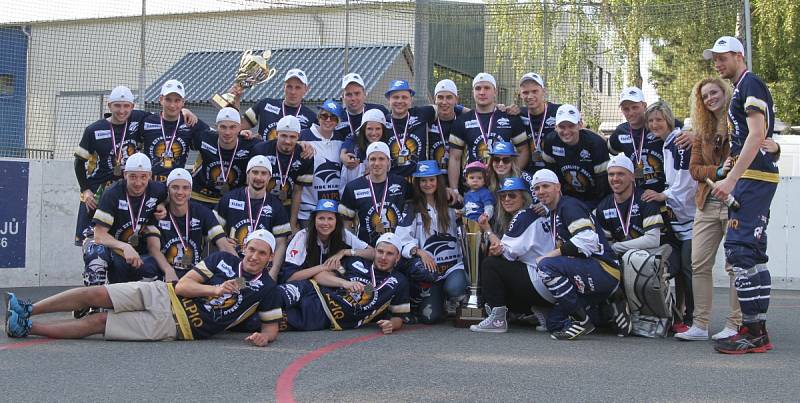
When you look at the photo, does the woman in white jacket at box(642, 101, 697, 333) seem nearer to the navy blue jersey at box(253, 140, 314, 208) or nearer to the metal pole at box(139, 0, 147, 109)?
the navy blue jersey at box(253, 140, 314, 208)

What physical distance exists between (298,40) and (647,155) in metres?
6.51

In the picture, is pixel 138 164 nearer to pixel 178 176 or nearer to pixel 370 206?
pixel 178 176

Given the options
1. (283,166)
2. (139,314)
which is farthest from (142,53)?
(139,314)

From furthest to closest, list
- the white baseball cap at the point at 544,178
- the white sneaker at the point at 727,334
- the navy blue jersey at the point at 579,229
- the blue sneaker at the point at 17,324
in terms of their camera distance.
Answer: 1. the white baseball cap at the point at 544,178
2. the navy blue jersey at the point at 579,229
3. the white sneaker at the point at 727,334
4. the blue sneaker at the point at 17,324

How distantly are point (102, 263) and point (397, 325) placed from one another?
2.51 meters

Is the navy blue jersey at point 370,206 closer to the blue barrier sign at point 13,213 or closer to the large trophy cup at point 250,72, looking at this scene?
the large trophy cup at point 250,72

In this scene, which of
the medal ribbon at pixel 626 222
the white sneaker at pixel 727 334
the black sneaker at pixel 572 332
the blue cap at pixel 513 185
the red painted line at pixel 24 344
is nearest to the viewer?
the red painted line at pixel 24 344

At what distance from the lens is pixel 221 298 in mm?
6871

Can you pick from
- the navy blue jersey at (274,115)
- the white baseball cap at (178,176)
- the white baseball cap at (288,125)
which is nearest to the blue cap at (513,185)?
the white baseball cap at (288,125)

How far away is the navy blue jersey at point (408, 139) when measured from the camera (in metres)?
8.71

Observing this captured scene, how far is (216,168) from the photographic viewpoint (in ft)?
28.3

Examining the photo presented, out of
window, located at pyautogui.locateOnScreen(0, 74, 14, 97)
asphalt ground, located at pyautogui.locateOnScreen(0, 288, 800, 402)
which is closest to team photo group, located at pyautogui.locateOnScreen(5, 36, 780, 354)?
asphalt ground, located at pyautogui.locateOnScreen(0, 288, 800, 402)

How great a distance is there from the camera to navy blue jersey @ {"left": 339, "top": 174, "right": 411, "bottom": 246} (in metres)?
8.27

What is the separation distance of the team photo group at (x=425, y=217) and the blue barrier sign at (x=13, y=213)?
7.93ft
